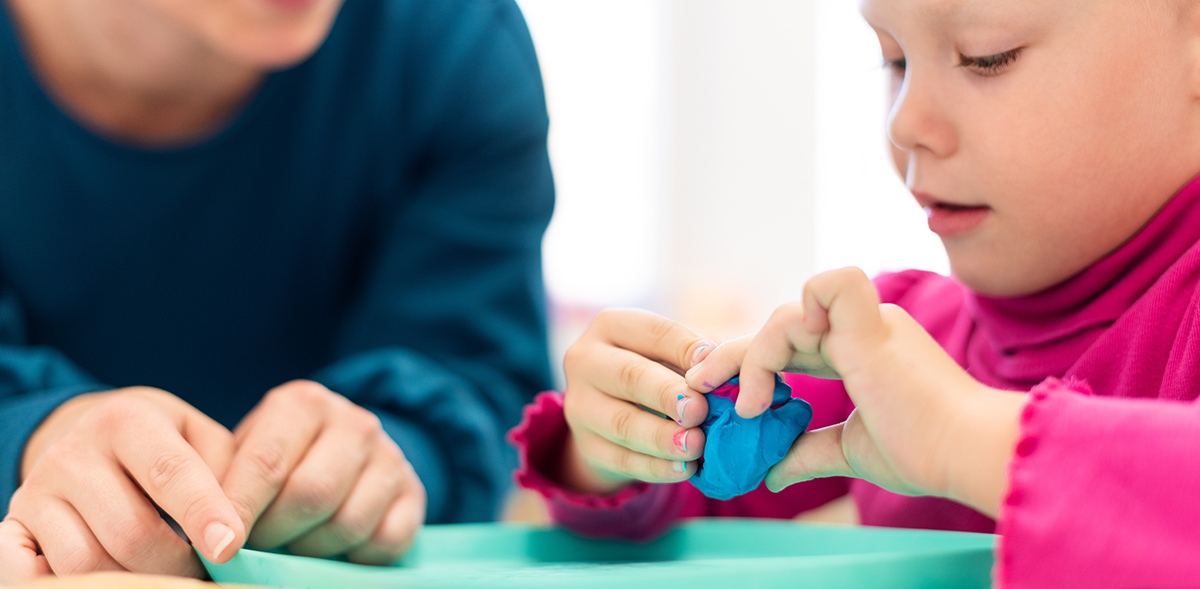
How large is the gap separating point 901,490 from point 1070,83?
278 mm

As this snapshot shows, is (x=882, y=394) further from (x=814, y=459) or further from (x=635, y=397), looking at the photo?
(x=635, y=397)

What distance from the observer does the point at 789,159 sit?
3.20 meters

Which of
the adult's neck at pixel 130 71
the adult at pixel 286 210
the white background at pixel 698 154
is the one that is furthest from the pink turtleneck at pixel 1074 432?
the white background at pixel 698 154

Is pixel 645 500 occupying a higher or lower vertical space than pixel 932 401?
lower

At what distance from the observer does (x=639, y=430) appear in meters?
0.62

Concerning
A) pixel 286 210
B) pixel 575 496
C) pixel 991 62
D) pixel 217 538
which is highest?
pixel 991 62

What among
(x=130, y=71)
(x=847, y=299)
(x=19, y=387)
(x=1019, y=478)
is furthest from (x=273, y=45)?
(x=1019, y=478)

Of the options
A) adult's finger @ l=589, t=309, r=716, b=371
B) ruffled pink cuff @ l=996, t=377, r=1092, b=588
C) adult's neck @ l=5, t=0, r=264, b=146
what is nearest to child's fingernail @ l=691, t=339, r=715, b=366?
adult's finger @ l=589, t=309, r=716, b=371

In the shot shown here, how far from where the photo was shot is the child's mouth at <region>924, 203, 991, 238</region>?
636 mm

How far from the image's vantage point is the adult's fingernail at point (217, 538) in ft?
1.62

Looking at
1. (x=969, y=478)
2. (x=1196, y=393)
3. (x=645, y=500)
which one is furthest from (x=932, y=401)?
(x=645, y=500)

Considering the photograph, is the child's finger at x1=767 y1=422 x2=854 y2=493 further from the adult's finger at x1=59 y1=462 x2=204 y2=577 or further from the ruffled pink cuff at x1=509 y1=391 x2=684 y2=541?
the adult's finger at x1=59 y1=462 x2=204 y2=577

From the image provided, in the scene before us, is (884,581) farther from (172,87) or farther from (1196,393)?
(172,87)

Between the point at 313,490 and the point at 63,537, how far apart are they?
14 cm
